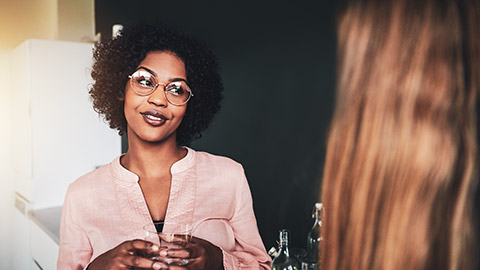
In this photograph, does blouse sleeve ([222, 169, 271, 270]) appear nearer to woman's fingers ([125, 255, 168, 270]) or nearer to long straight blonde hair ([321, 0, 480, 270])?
woman's fingers ([125, 255, 168, 270])

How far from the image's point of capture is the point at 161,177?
1.38 meters

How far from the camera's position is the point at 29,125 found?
7.35ft

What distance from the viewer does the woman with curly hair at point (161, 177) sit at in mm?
1300

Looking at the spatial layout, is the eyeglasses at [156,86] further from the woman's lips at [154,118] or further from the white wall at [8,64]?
Result: the white wall at [8,64]

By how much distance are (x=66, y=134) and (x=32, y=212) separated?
1.43ft

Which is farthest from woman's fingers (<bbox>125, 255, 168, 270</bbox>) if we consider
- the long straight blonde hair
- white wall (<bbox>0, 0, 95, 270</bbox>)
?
white wall (<bbox>0, 0, 95, 270</bbox>)

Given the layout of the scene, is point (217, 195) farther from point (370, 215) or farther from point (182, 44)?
point (370, 215)

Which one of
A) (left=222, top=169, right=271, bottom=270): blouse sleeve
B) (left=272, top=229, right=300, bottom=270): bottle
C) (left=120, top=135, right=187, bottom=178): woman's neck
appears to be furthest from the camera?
(left=120, top=135, right=187, bottom=178): woman's neck

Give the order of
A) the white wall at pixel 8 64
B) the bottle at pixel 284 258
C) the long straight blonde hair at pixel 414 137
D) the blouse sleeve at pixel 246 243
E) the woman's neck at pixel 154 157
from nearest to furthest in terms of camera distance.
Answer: the long straight blonde hair at pixel 414 137
the bottle at pixel 284 258
the blouse sleeve at pixel 246 243
the woman's neck at pixel 154 157
the white wall at pixel 8 64

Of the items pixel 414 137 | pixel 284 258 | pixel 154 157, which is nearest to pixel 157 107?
pixel 154 157

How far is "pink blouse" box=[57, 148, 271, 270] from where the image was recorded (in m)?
1.29

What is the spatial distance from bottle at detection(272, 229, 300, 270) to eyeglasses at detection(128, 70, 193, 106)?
21.8 inches

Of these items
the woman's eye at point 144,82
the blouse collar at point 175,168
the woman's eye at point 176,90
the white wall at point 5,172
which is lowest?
the white wall at point 5,172

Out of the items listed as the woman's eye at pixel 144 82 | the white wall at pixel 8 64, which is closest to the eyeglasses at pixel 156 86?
the woman's eye at pixel 144 82
